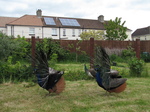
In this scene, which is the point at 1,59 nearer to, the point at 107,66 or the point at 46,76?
the point at 46,76

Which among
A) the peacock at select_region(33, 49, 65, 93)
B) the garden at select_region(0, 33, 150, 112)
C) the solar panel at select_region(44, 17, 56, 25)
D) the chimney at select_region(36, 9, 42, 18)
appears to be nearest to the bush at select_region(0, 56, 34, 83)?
the garden at select_region(0, 33, 150, 112)

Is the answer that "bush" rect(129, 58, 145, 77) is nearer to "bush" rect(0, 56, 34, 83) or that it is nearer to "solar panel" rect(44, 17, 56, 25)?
"bush" rect(0, 56, 34, 83)

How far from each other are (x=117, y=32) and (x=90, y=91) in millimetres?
25445

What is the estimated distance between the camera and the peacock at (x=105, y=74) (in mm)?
4730

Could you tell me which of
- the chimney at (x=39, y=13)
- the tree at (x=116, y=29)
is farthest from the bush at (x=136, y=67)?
the chimney at (x=39, y=13)

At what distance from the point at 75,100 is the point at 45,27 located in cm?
3149

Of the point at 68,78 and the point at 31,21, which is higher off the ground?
the point at 31,21

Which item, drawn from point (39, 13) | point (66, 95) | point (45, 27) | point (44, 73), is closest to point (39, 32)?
point (45, 27)

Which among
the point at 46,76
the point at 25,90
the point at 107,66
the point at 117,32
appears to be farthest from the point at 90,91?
the point at 117,32

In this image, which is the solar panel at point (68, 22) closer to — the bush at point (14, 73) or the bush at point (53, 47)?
the bush at point (53, 47)

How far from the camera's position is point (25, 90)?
227 inches

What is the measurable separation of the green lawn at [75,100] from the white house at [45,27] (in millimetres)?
28223

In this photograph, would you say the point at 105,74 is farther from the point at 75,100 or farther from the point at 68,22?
the point at 68,22

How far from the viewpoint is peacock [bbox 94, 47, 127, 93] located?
4730 mm
